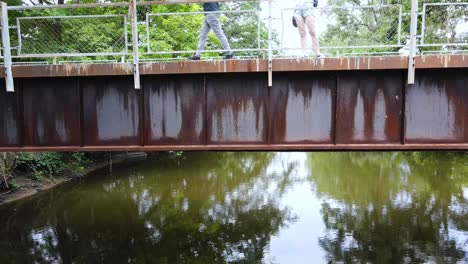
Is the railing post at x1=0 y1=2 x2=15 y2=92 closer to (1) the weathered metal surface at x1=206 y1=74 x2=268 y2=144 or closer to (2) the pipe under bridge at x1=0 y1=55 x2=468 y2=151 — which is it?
(2) the pipe under bridge at x1=0 y1=55 x2=468 y2=151

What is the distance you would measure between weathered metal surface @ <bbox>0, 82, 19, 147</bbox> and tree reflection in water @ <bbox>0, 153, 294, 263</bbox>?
190 inches

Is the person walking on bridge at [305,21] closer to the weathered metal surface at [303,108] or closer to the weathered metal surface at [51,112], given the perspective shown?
the weathered metal surface at [303,108]

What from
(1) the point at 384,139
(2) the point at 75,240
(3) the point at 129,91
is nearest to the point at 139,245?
(2) the point at 75,240

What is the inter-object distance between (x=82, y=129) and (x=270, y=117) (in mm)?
3969

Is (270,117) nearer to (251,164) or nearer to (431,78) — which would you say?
(431,78)

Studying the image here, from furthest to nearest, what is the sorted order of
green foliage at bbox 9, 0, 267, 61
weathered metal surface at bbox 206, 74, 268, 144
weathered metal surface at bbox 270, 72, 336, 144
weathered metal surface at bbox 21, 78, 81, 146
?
green foliage at bbox 9, 0, 267, 61 → weathered metal surface at bbox 21, 78, 81, 146 → weathered metal surface at bbox 206, 74, 268, 144 → weathered metal surface at bbox 270, 72, 336, 144

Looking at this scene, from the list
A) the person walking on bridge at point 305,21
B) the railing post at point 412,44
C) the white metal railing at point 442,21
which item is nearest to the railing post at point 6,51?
the person walking on bridge at point 305,21

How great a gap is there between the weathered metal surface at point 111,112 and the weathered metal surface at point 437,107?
17.9 ft

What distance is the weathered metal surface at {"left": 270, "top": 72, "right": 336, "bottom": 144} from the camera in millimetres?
7559

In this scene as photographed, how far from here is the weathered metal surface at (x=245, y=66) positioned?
6926 mm

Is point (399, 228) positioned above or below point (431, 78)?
below

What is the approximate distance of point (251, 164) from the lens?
29688 millimetres

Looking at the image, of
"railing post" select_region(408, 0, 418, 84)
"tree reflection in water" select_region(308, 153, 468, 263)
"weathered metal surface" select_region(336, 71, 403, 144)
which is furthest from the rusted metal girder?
"tree reflection in water" select_region(308, 153, 468, 263)

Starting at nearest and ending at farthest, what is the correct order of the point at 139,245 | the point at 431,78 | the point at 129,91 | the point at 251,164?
the point at 431,78
the point at 129,91
the point at 139,245
the point at 251,164
